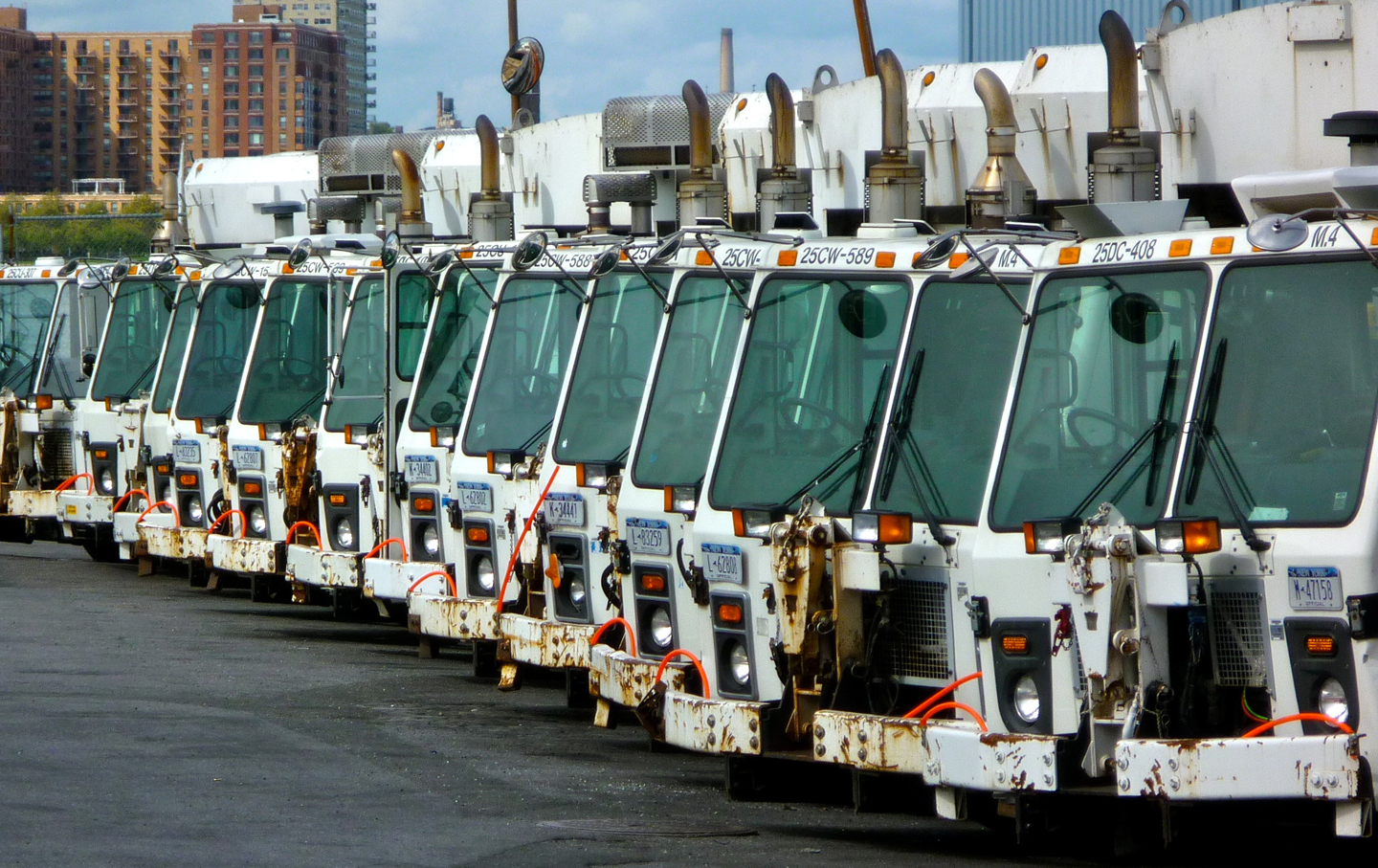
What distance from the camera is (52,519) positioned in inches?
768

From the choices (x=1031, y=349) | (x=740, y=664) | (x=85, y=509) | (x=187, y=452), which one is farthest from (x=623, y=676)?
(x=85, y=509)

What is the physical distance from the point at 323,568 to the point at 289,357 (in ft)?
7.13

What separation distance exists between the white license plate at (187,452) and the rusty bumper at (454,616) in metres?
4.67

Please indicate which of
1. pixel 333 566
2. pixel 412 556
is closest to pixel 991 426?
pixel 412 556

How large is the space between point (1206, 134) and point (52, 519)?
39.7ft

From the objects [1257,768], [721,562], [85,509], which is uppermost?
[721,562]

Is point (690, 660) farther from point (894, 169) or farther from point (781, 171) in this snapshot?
point (781, 171)

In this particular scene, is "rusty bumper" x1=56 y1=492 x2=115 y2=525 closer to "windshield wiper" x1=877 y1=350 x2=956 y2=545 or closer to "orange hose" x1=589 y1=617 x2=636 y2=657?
"orange hose" x1=589 y1=617 x2=636 y2=657

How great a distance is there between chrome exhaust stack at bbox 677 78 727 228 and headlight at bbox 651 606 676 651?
15.1ft

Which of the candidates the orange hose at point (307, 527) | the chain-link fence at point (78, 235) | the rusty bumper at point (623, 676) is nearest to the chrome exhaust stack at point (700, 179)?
the orange hose at point (307, 527)

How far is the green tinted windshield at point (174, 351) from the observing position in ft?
58.2

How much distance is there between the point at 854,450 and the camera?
8977mm

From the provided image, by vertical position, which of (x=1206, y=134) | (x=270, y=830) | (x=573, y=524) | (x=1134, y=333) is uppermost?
(x=1206, y=134)

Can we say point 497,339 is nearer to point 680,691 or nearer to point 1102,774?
point 680,691
